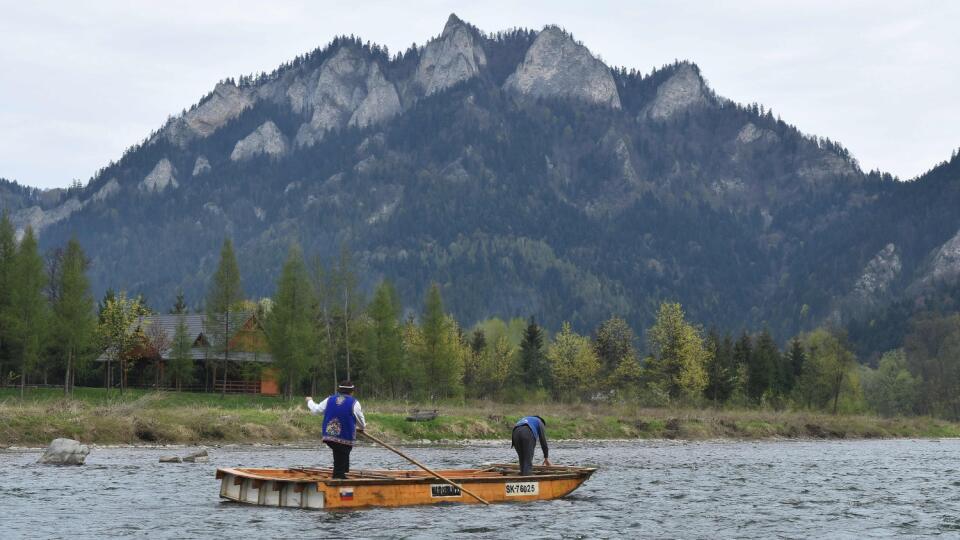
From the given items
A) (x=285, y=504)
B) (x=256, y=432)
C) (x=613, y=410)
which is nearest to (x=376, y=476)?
(x=285, y=504)

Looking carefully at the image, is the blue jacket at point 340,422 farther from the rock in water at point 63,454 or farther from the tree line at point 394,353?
the tree line at point 394,353

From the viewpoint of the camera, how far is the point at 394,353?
312ft

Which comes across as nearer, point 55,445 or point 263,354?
point 55,445

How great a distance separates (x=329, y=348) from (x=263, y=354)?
9.15m

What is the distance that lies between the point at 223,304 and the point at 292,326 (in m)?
8.00

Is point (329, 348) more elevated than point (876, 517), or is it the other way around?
point (329, 348)

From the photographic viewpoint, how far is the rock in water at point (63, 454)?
1594 inches

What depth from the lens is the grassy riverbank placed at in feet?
170

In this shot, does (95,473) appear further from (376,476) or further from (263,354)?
(263,354)

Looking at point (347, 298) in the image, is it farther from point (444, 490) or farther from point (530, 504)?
point (444, 490)

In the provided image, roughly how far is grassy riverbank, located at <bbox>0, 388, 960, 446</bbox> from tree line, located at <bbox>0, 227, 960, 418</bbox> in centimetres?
531

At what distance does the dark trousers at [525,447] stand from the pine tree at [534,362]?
83780 mm

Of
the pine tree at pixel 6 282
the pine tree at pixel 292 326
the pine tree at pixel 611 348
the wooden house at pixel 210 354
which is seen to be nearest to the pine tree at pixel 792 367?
the pine tree at pixel 611 348

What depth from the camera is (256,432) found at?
190ft
